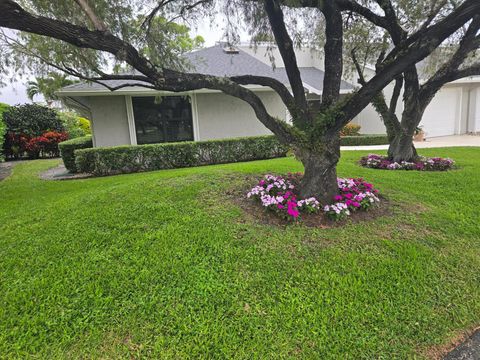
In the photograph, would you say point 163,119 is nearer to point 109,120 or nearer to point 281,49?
point 109,120

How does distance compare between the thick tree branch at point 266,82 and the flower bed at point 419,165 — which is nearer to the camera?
the thick tree branch at point 266,82

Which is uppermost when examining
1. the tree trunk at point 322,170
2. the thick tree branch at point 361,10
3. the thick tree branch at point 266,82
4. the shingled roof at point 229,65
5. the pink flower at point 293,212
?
the shingled roof at point 229,65

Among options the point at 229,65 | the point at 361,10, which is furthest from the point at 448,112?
the point at 361,10

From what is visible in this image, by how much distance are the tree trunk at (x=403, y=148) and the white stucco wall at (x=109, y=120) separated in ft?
31.1

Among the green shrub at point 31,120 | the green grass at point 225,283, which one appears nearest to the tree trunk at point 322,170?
the green grass at point 225,283

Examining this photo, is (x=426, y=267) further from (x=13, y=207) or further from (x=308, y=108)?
(x=13, y=207)

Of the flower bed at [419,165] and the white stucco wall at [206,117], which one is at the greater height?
the white stucco wall at [206,117]

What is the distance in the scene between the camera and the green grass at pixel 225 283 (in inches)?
91.5

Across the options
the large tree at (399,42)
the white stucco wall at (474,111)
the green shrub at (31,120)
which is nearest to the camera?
the large tree at (399,42)

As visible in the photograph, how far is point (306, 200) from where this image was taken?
4.27m

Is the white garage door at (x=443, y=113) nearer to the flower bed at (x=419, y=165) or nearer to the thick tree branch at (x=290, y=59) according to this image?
the flower bed at (x=419, y=165)

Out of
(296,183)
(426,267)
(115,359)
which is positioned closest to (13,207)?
(115,359)

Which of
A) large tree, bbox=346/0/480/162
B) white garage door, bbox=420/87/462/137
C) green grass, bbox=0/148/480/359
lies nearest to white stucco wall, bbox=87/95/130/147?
green grass, bbox=0/148/480/359

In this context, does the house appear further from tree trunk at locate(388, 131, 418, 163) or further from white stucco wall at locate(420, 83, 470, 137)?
white stucco wall at locate(420, 83, 470, 137)
